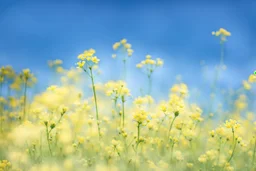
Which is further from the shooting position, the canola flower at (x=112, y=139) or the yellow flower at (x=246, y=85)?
the yellow flower at (x=246, y=85)

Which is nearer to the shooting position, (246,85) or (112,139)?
(112,139)

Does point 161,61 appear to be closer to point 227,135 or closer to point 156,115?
point 156,115

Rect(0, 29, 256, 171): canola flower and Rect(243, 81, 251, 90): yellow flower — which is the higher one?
Rect(243, 81, 251, 90): yellow flower

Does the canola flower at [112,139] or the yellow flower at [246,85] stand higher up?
the yellow flower at [246,85]

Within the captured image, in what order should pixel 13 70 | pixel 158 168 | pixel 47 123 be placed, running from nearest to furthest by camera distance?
pixel 47 123 → pixel 158 168 → pixel 13 70

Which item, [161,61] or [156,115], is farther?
[161,61]

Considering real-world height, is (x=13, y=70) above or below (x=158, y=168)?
above

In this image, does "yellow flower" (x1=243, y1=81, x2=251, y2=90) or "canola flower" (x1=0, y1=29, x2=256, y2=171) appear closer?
"canola flower" (x1=0, y1=29, x2=256, y2=171)

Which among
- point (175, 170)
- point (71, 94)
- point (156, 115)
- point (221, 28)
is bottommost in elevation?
point (175, 170)

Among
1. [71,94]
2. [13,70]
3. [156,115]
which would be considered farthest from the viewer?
[71,94]

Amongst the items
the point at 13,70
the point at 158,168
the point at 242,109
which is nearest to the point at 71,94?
the point at 13,70
